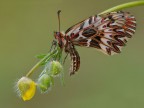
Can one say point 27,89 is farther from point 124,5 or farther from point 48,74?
point 124,5

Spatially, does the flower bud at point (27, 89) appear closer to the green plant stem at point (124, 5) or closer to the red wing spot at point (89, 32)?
the red wing spot at point (89, 32)

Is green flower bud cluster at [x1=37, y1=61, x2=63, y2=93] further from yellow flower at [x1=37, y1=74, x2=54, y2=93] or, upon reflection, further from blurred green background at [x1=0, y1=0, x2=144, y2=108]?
blurred green background at [x1=0, y1=0, x2=144, y2=108]

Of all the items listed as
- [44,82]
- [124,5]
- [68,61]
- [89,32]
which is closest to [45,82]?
[44,82]

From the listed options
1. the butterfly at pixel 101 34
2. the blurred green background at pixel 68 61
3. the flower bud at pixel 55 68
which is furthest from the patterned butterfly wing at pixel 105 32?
the blurred green background at pixel 68 61

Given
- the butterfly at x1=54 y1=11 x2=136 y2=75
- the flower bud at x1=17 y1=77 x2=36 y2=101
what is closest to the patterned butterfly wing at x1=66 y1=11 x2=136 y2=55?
the butterfly at x1=54 y1=11 x2=136 y2=75

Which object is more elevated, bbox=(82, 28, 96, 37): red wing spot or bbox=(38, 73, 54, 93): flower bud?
bbox=(82, 28, 96, 37): red wing spot

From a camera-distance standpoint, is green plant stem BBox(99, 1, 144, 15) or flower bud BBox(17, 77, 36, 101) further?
green plant stem BBox(99, 1, 144, 15)
